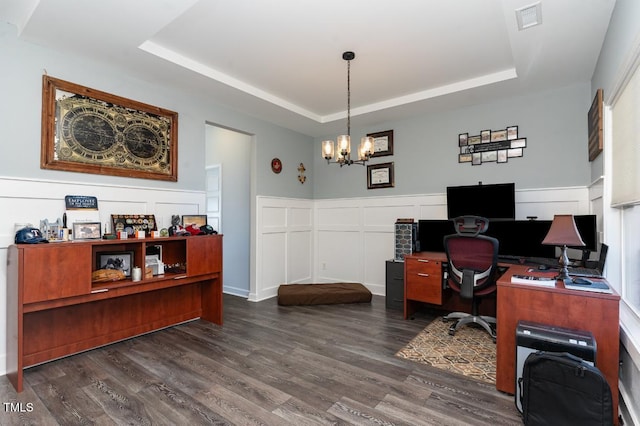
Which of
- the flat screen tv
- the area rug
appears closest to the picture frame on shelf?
the flat screen tv

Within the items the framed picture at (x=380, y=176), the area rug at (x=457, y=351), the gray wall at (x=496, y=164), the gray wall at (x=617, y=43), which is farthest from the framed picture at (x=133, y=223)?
the gray wall at (x=617, y=43)

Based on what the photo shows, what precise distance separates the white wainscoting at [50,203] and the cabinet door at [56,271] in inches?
2.6

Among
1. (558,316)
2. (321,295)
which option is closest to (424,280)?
(321,295)

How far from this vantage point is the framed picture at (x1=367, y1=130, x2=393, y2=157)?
4.77 meters

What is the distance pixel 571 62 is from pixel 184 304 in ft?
15.3

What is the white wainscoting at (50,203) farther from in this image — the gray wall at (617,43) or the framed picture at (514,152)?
the framed picture at (514,152)

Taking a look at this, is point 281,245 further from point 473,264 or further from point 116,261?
point 473,264

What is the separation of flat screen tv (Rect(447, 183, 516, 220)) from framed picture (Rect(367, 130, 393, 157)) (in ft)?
3.87

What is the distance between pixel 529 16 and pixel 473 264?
210 cm

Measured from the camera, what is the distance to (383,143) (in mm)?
4832

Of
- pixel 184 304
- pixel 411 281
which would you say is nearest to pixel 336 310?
pixel 411 281

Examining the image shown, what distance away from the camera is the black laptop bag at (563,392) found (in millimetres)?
1591

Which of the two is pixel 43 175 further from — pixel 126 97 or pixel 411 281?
pixel 411 281

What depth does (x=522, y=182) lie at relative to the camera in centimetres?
377
